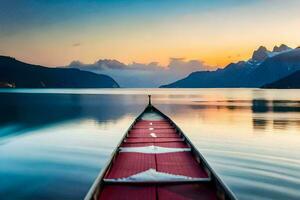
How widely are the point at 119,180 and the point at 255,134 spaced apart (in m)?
24.0

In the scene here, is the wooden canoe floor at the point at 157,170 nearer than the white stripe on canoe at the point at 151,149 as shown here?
Yes

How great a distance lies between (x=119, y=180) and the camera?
34.1ft

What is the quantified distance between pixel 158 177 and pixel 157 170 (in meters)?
1.57

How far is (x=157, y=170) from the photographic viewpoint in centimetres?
1204

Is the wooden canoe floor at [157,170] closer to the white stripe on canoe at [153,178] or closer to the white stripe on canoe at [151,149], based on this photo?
the white stripe on canoe at [153,178]

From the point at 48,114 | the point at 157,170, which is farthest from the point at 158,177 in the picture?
the point at 48,114

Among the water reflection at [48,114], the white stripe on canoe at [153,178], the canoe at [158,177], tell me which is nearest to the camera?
the canoe at [158,177]

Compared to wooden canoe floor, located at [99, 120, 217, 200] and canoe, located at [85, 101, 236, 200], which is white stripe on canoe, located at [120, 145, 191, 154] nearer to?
canoe, located at [85, 101, 236, 200]

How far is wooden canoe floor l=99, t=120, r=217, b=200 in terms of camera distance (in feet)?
30.6

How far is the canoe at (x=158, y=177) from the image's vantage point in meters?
9.25

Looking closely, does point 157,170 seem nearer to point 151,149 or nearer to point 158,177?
point 158,177

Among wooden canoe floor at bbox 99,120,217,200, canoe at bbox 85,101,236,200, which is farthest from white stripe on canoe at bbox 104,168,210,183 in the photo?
wooden canoe floor at bbox 99,120,217,200

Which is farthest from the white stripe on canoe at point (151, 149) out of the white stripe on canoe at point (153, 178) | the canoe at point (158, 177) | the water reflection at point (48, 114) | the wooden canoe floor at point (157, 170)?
the water reflection at point (48, 114)

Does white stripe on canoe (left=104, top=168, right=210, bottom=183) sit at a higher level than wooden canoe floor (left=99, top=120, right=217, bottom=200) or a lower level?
higher
